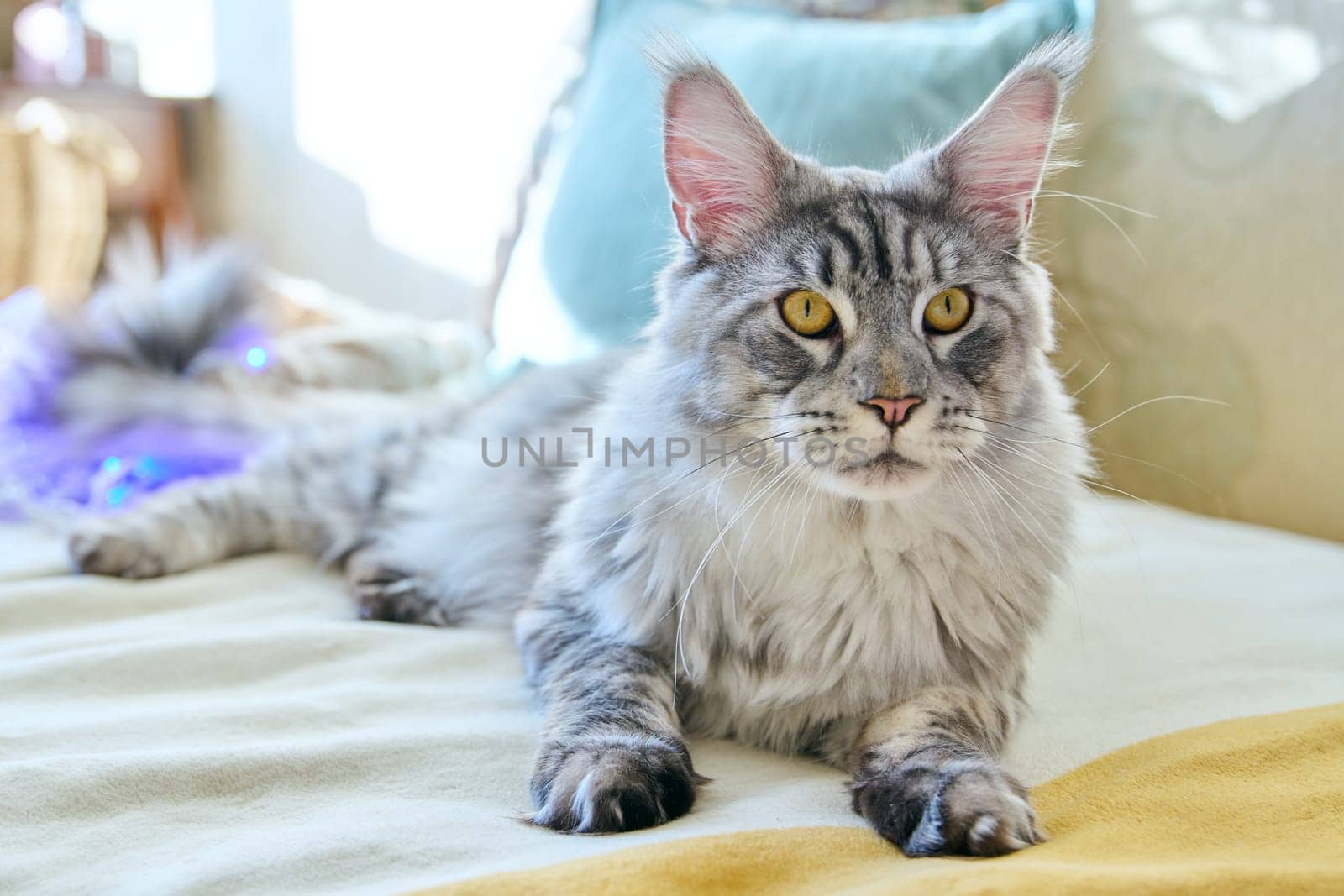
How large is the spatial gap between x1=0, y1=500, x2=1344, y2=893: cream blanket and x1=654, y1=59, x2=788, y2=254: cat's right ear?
2.20 feet

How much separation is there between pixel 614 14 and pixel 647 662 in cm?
191

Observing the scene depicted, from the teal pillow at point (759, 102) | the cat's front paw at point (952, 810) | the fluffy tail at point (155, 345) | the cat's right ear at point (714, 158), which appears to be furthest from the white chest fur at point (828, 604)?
the fluffy tail at point (155, 345)

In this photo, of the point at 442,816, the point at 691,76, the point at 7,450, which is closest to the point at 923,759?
the point at 442,816

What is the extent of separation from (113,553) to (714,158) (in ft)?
3.98

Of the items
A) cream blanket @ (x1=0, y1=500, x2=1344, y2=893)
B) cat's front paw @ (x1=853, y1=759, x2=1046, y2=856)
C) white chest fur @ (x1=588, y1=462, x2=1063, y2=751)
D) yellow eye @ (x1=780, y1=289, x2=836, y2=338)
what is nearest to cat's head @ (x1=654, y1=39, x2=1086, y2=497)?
yellow eye @ (x1=780, y1=289, x2=836, y2=338)

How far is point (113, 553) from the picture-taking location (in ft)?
5.93

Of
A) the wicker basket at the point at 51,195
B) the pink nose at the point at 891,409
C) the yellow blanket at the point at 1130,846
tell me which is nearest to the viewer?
the yellow blanket at the point at 1130,846

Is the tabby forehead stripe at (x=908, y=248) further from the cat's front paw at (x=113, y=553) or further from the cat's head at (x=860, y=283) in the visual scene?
the cat's front paw at (x=113, y=553)

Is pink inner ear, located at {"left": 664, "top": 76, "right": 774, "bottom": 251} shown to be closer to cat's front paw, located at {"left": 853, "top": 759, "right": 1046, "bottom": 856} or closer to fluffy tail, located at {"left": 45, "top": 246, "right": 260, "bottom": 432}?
cat's front paw, located at {"left": 853, "top": 759, "right": 1046, "bottom": 856}

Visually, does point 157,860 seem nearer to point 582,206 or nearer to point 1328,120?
point 582,206

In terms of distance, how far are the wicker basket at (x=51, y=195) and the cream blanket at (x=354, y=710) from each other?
2.49 m

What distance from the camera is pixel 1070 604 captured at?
5.93ft

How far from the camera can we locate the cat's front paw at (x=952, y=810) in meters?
0.99

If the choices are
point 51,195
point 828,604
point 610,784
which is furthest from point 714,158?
point 51,195
